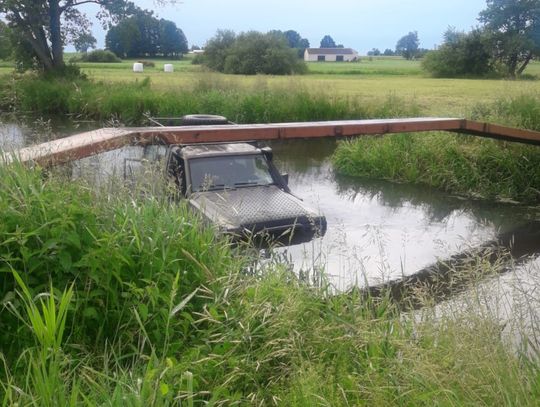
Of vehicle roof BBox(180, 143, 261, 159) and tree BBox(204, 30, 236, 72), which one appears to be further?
tree BBox(204, 30, 236, 72)

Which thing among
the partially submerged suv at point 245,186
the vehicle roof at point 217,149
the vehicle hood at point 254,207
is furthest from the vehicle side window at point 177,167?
the vehicle hood at point 254,207

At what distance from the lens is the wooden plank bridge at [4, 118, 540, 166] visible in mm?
6348

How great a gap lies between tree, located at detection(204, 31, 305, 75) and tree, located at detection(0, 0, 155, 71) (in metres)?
14.1

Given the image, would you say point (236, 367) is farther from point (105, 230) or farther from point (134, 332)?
point (105, 230)

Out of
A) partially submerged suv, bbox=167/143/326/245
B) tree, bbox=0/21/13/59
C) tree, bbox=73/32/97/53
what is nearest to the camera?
partially submerged suv, bbox=167/143/326/245

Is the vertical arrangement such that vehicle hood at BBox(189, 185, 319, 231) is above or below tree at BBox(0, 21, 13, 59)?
below

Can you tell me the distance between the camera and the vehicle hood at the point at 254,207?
23.1 feet

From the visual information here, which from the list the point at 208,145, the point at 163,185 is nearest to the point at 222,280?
the point at 163,185

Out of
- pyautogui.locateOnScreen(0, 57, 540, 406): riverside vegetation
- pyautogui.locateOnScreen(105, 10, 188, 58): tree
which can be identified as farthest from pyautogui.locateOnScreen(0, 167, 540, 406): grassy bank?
pyautogui.locateOnScreen(105, 10, 188, 58): tree

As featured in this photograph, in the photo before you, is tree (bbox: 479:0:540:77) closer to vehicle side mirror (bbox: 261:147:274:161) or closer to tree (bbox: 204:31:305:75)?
tree (bbox: 204:31:305:75)

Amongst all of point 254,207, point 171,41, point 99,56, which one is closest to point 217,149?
point 254,207

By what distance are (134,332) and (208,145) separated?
495 cm

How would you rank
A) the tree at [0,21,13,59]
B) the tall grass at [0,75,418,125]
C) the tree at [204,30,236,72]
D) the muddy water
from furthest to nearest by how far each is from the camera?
the tree at [204,30,236,72] → the tree at [0,21,13,59] → the tall grass at [0,75,418,125] → the muddy water

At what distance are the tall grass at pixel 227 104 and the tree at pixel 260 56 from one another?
20.8m
